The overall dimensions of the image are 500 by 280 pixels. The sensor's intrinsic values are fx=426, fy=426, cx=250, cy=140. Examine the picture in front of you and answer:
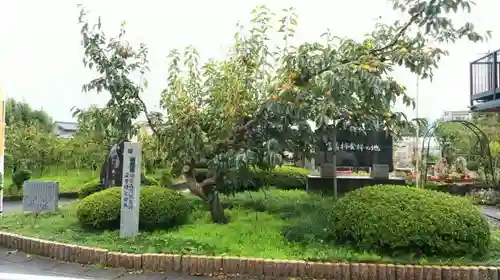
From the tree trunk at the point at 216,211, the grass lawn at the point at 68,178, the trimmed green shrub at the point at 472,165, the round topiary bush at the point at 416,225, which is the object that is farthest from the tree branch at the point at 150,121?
the trimmed green shrub at the point at 472,165

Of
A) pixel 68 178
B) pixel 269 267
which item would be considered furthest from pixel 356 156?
pixel 68 178

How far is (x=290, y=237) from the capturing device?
15.9ft

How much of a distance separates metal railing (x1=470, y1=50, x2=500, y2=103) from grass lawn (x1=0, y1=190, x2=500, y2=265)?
5250 millimetres

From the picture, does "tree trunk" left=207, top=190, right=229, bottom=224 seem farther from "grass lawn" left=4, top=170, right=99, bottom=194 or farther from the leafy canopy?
"grass lawn" left=4, top=170, right=99, bottom=194

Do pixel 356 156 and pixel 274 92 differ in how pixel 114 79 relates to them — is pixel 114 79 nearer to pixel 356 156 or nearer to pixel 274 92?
pixel 274 92

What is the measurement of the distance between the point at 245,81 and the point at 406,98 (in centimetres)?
192

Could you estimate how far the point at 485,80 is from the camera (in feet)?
32.2

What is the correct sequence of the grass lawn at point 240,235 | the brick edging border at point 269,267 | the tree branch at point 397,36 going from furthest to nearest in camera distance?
the tree branch at point 397,36, the grass lawn at point 240,235, the brick edging border at point 269,267

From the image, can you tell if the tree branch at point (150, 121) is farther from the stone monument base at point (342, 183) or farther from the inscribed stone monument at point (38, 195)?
the stone monument base at point (342, 183)

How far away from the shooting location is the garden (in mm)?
4211

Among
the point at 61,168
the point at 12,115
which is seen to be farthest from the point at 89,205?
the point at 12,115

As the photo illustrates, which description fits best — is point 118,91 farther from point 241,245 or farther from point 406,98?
point 406,98

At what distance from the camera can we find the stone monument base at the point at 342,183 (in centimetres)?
841

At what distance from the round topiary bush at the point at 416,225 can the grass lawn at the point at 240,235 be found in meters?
0.12
